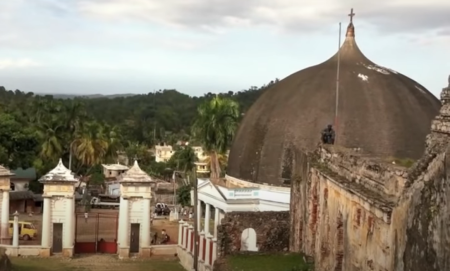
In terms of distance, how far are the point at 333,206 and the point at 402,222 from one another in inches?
195

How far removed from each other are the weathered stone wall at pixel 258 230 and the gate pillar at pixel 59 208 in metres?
9.20

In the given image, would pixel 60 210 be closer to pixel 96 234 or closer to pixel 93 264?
pixel 96 234

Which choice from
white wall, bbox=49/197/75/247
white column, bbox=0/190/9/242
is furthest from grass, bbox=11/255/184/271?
white column, bbox=0/190/9/242

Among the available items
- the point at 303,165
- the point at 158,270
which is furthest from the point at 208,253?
the point at 303,165

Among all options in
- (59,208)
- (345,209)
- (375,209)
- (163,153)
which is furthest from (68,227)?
(163,153)

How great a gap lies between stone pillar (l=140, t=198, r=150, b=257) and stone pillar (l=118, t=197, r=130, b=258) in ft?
2.20

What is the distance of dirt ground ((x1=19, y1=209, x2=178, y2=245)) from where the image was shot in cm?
3109

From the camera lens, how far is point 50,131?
136 feet

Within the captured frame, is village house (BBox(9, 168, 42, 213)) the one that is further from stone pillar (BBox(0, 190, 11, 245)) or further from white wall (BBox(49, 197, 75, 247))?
white wall (BBox(49, 197, 75, 247))

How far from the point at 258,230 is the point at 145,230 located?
8040mm

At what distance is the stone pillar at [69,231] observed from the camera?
26234mm

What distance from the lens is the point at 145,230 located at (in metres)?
26.9

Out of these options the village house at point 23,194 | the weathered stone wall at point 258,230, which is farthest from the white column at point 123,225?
the village house at point 23,194

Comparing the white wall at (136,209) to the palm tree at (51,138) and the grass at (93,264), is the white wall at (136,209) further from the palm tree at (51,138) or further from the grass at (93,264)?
the palm tree at (51,138)
